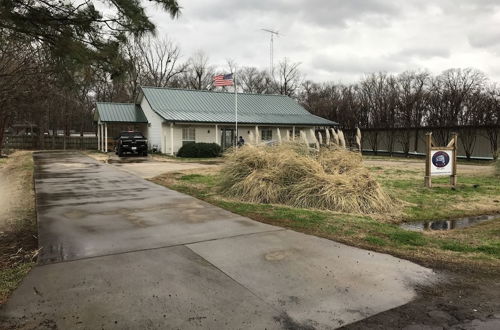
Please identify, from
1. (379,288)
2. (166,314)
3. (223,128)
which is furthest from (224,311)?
(223,128)

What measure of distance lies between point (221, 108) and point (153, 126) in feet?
18.2

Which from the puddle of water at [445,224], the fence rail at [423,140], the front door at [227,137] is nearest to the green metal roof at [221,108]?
the front door at [227,137]

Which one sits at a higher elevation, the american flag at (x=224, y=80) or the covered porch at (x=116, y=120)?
the american flag at (x=224, y=80)

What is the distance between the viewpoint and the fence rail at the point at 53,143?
40.2m

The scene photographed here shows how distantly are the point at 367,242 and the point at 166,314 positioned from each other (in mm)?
3432

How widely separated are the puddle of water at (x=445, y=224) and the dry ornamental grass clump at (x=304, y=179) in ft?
3.01

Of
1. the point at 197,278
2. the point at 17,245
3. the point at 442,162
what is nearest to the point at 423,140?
the point at 442,162

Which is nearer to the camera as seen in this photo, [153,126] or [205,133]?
[205,133]

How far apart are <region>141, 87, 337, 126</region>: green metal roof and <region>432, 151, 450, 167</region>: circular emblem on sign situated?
19.3m

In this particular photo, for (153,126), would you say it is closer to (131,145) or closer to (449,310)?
(131,145)

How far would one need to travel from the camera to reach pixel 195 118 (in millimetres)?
28984

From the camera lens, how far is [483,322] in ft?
11.1

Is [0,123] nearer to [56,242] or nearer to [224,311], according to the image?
[56,242]

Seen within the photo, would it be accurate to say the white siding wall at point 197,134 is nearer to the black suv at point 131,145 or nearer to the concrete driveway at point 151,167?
the black suv at point 131,145
